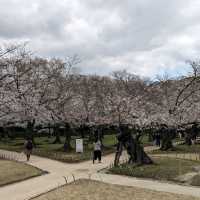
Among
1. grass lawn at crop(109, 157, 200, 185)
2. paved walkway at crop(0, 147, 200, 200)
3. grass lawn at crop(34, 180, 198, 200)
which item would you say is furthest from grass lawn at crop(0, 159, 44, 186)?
grass lawn at crop(109, 157, 200, 185)

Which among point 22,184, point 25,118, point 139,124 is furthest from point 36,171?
point 25,118

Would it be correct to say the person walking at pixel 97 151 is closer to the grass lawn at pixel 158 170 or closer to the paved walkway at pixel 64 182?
the paved walkway at pixel 64 182

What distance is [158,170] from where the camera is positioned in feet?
65.3

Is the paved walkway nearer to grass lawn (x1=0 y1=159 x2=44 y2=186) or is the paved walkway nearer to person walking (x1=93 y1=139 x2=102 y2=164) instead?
grass lawn (x1=0 y1=159 x2=44 y2=186)

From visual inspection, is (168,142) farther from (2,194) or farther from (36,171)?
(2,194)

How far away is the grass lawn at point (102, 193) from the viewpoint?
13.9 m

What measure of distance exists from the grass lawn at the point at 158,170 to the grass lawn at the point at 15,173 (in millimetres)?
4063

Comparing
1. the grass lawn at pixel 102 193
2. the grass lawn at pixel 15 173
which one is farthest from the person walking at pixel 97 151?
the grass lawn at pixel 102 193

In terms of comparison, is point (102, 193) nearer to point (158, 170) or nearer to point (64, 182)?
point (64, 182)

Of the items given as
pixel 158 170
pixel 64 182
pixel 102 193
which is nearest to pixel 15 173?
pixel 64 182

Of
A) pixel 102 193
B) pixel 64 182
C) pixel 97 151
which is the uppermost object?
pixel 97 151

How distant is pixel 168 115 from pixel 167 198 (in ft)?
58.5

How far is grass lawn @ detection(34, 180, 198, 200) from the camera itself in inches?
545

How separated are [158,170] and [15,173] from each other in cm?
707
